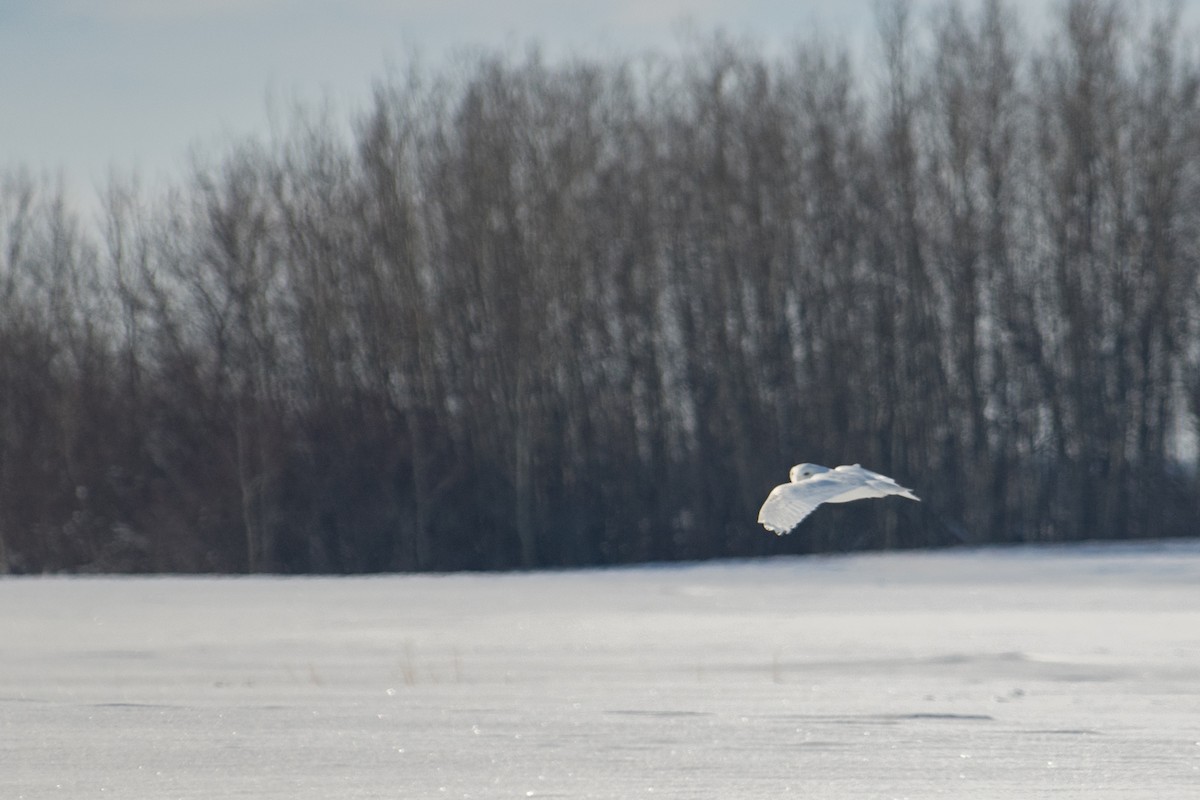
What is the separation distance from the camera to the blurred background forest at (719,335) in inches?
943

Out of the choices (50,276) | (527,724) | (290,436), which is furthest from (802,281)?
(527,724)

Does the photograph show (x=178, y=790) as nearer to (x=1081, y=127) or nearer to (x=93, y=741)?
(x=93, y=741)

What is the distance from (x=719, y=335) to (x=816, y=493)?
18868 millimetres

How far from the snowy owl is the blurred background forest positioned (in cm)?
1775

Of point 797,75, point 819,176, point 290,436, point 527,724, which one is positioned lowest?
point 527,724

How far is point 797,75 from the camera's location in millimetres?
25406

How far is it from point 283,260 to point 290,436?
10.6ft

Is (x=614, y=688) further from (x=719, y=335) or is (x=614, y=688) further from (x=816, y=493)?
(x=719, y=335)

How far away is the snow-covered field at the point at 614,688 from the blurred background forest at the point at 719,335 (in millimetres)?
6442

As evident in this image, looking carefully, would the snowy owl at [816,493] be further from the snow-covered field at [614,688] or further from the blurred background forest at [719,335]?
the blurred background forest at [719,335]

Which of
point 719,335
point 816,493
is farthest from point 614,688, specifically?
point 719,335

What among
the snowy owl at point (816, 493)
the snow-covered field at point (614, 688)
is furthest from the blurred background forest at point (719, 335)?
the snowy owl at point (816, 493)

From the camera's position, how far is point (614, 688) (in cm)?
937

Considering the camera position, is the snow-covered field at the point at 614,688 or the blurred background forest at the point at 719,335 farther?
the blurred background forest at the point at 719,335
